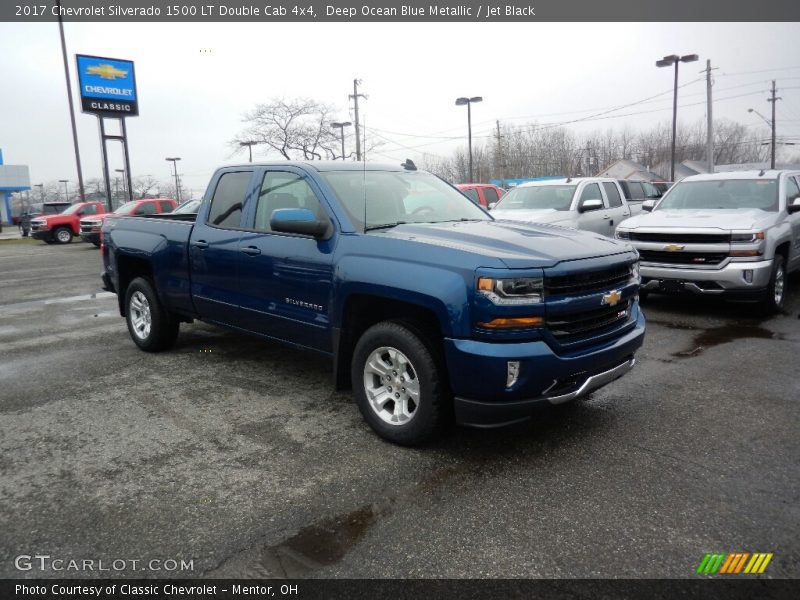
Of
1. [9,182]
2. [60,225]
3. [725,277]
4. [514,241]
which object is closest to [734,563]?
[514,241]

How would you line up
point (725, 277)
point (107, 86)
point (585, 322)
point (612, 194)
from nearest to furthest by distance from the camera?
point (585, 322)
point (725, 277)
point (612, 194)
point (107, 86)

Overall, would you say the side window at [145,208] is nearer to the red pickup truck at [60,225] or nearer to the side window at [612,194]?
the red pickup truck at [60,225]

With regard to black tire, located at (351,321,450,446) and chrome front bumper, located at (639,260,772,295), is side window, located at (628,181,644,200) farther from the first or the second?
black tire, located at (351,321,450,446)

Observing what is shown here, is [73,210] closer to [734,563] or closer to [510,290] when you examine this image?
[510,290]

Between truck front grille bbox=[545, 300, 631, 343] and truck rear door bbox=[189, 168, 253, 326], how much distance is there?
277 centimetres

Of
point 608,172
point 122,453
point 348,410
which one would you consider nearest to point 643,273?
point 348,410

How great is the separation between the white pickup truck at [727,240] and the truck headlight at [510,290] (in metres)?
4.96

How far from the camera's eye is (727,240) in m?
7.42

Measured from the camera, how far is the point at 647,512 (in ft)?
10.2

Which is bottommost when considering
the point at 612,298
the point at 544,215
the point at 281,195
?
the point at 612,298

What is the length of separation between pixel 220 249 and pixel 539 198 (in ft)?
26.2

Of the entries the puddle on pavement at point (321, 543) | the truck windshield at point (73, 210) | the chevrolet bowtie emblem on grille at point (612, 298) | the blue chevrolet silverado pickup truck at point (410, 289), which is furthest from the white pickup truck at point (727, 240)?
the truck windshield at point (73, 210)

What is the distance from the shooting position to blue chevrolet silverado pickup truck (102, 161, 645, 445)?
3.46 metres
